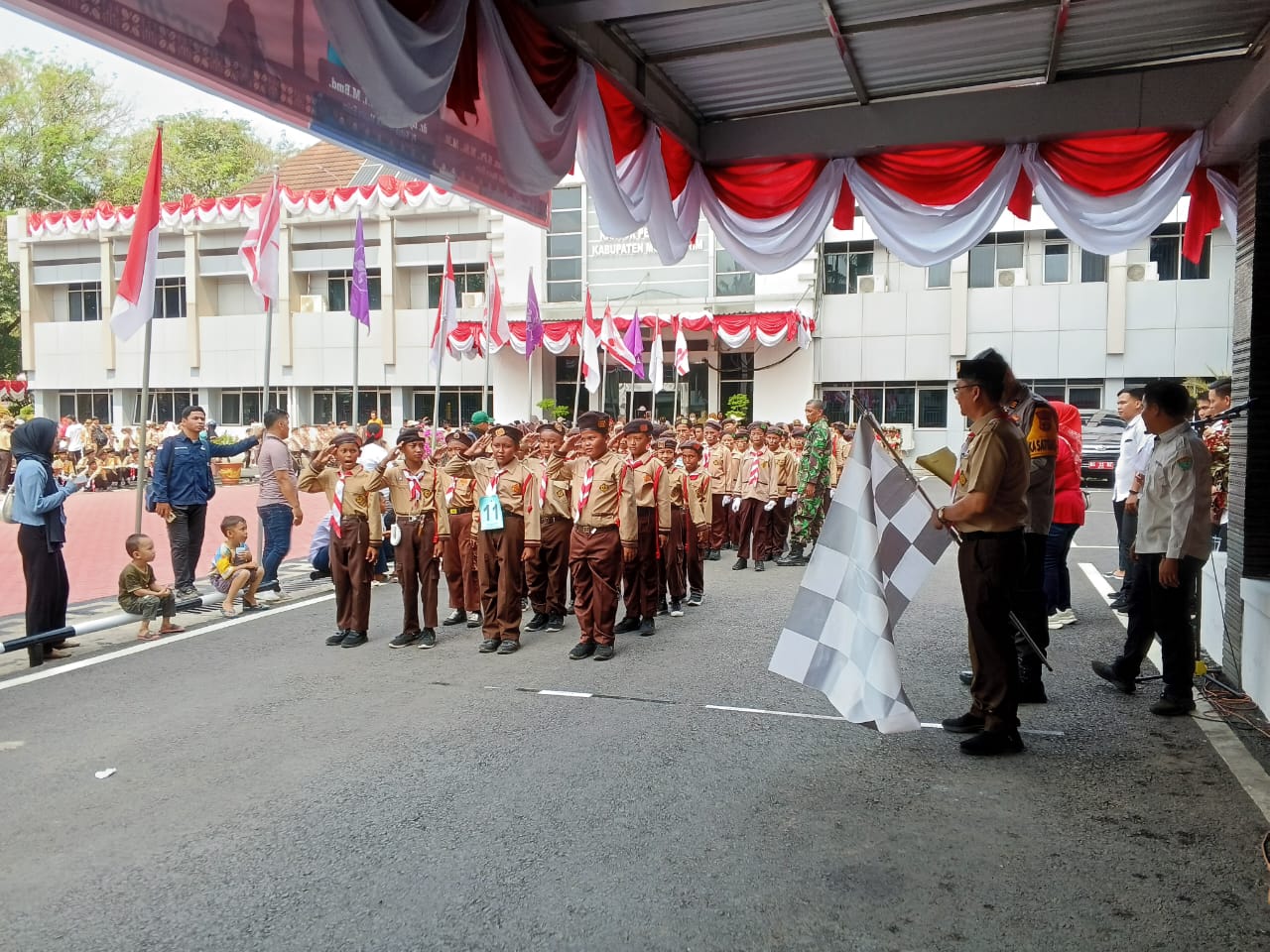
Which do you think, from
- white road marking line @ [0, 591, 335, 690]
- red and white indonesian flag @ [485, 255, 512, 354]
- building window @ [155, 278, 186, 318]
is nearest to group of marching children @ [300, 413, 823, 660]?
white road marking line @ [0, 591, 335, 690]

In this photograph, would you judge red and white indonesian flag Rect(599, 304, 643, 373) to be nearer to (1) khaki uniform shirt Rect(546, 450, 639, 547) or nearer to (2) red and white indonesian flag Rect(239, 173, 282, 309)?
(2) red and white indonesian flag Rect(239, 173, 282, 309)

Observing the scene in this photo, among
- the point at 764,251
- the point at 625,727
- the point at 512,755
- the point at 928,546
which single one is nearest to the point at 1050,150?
the point at 764,251

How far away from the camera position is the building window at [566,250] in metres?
29.8

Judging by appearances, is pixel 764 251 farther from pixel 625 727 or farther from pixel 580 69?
pixel 625 727

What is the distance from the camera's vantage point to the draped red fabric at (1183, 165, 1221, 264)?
5.98 meters

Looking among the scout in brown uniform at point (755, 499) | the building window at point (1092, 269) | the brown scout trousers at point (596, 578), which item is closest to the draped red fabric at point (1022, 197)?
the brown scout trousers at point (596, 578)

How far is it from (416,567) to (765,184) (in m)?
3.95

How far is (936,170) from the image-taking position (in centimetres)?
604

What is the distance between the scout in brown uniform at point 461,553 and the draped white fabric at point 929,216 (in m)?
3.80

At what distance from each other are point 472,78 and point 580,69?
2.56 feet

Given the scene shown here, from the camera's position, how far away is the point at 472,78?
4.25 meters

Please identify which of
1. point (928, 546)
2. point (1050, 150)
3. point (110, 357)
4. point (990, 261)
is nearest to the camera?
point (928, 546)

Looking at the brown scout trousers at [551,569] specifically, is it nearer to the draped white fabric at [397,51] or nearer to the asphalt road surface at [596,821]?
the asphalt road surface at [596,821]

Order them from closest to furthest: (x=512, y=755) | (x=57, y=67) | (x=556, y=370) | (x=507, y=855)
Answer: (x=507, y=855), (x=512, y=755), (x=556, y=370), (x=57, y=67)
